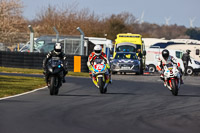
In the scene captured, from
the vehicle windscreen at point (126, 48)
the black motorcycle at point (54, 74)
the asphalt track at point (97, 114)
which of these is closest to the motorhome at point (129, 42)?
the vehicle windscreen at point (126, 48)

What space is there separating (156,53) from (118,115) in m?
31.9

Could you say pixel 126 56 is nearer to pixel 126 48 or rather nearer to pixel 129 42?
pixel 126 48

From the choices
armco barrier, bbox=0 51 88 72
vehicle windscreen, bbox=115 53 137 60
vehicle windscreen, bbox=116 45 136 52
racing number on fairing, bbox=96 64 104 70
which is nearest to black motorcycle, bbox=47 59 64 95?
racing number on fairing, bbox=96 64 104 70

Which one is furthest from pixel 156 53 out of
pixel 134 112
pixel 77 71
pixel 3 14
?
pixel 134 112

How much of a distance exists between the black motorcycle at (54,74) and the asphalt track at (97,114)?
300mm

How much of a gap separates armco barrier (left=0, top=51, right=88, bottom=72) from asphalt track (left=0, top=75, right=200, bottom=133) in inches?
649

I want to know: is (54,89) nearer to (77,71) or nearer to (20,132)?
(20,132)

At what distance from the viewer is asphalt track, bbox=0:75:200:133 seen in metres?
9.37

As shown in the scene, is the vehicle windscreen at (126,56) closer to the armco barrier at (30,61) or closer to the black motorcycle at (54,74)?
the armco barrier at (30,61)

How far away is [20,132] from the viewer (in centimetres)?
862

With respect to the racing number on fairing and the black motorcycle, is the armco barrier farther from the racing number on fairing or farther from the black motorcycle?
the black motorcycle

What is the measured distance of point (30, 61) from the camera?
34.3 metres

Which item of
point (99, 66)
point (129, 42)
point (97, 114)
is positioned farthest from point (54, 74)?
point (129, 42)

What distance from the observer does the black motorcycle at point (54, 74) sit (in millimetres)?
16109
